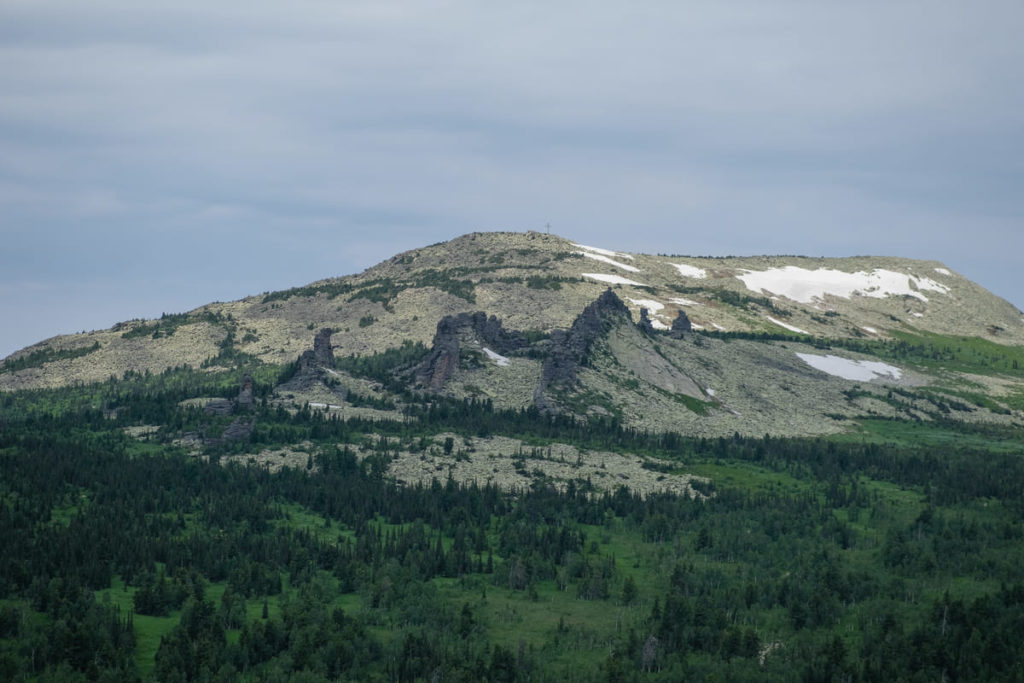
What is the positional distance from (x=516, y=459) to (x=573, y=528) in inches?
1214

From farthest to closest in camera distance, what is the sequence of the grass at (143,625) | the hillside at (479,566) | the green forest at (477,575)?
the hillside at (479,566), the green forest at (477,575), the grass at (143,625)

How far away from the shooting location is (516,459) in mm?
193000

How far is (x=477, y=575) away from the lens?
148 m

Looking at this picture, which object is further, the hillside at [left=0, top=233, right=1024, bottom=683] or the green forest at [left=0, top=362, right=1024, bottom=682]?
the hillside at [left=0, top=233, right=1024, bottom=683]

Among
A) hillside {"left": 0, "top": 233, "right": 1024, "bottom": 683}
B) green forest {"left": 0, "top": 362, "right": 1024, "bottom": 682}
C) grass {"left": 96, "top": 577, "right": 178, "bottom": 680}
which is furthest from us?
hillside {"left": 0, "top": 233, "right": 1024, "bottom": 683}

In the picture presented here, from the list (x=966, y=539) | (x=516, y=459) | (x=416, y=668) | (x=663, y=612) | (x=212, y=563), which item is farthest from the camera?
(x=516, y=459)

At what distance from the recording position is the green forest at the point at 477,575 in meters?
121

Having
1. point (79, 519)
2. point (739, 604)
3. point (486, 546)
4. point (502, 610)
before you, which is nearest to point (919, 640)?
point (739, 604)

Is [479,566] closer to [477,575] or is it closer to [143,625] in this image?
[477,575]

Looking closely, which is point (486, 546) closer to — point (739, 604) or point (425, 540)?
point (425, 540)

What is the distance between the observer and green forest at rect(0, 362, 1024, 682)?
4779 inches

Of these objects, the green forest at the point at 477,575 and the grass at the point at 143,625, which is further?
the green forest at the point at 477,575

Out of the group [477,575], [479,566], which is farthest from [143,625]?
[479,566]

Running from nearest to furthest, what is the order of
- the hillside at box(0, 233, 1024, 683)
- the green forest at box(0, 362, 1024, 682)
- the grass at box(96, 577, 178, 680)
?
the grass at box(96, 577, 178, 680), the green forest at box(0, 362, 1024, 682), the hillside at box(0, 233, 1024, 683)
